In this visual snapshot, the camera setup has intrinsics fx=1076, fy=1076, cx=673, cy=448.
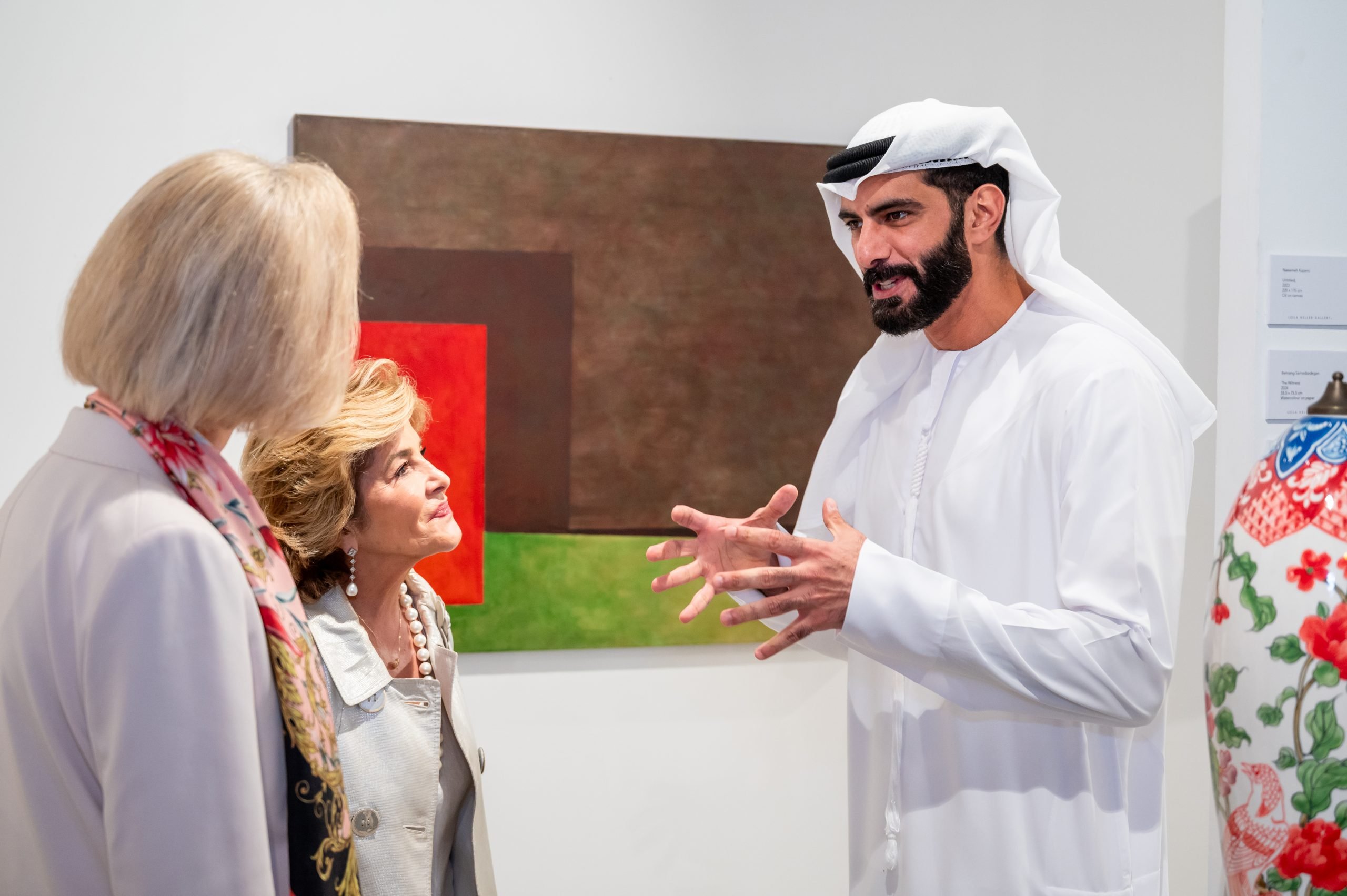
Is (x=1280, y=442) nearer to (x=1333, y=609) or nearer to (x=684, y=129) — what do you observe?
(x=1333, y=609)

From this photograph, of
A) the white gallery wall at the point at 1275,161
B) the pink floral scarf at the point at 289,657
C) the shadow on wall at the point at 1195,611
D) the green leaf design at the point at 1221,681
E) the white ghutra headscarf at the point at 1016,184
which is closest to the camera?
the pink floral scarf at the point at 289,657

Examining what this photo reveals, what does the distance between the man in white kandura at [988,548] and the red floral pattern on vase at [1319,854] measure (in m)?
0.23

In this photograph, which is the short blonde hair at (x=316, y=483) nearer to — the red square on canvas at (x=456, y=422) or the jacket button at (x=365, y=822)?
the jacket button at (x=365, y=822)

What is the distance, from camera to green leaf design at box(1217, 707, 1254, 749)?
4.83 feet

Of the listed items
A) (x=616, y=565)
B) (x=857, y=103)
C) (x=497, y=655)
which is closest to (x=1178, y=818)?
(x=616, y=565)

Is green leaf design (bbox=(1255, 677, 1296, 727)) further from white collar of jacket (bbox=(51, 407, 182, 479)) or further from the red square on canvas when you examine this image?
the red square on canvas

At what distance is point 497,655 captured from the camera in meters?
2.42

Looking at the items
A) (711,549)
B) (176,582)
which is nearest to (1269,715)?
(711,549)

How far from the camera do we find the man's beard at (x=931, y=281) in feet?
5.91

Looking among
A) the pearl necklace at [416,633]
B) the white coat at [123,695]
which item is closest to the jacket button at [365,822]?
the pearl necklace at [416,633]

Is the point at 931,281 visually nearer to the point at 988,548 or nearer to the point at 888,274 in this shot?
the point at 888,274

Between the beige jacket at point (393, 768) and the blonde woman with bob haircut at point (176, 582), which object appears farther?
the beige jacket at point (393, 768)

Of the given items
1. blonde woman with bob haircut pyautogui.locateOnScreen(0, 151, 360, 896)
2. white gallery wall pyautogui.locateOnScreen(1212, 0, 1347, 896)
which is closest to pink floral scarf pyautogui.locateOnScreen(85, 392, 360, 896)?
blonde woman with bob haircut pyautogui.locateOnScreen(0, 151, 360, 896)

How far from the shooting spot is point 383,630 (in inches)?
69.8
